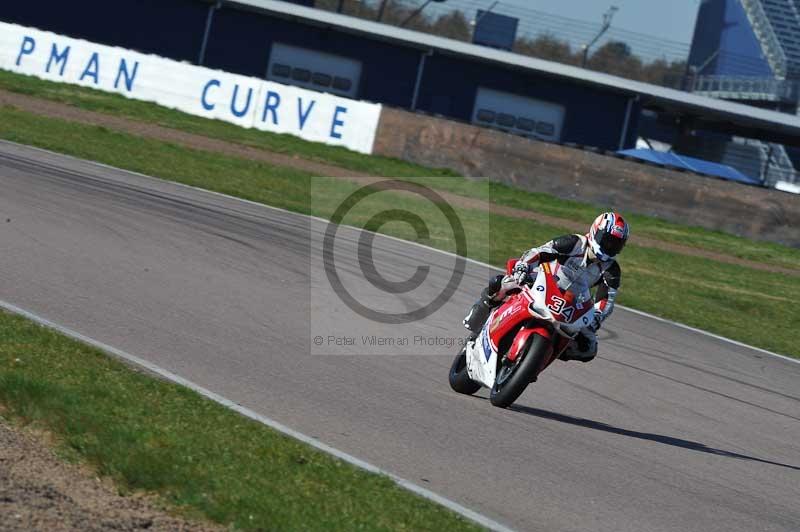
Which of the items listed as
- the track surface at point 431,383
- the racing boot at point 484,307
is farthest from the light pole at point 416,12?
the racing boot at point 484,307

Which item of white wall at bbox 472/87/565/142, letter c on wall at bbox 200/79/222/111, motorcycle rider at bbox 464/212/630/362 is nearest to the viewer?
motorcycle rider at bbox 464/212/630/362

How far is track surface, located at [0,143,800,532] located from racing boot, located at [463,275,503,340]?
0.53m

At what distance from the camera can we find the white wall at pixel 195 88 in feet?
88.2

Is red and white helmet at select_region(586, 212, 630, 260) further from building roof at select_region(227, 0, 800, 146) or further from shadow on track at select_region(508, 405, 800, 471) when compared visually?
building roof at select_region(227, 0, 800, 146)

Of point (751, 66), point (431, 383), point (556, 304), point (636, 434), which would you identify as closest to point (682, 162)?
point (751, 66)

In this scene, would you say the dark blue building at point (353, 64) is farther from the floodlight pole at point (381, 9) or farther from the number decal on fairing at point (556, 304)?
the number decal on fairing at point (556, 304)

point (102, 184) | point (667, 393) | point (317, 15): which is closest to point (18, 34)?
point (317, 15)

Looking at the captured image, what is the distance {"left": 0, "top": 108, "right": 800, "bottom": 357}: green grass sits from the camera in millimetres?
15867

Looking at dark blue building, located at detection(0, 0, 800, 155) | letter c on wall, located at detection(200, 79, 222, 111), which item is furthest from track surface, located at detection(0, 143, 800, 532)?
dark blue building, located at detection(0, 0, 800, 155)

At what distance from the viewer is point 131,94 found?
96.1 ft

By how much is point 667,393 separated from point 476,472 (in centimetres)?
393

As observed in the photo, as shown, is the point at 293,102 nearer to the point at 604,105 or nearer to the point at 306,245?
the point at 306,245

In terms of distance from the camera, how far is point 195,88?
2856cm

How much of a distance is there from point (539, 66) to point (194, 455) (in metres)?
34.7
